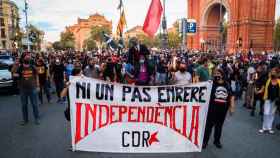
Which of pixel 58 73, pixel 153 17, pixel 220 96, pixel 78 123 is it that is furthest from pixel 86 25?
pixel 78 123

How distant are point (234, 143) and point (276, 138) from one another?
1218mm

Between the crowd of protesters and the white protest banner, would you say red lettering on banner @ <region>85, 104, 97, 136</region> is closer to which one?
the white protest banner

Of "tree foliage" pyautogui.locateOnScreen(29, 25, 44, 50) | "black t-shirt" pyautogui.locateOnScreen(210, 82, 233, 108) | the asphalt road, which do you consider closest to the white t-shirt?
the asphalt road

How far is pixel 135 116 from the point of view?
4.93 meters

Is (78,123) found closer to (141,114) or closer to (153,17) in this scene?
(141,114)

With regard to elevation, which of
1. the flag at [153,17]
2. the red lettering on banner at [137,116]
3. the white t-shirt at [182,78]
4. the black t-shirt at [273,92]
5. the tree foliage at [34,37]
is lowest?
the red lettering on banner at [137,116]

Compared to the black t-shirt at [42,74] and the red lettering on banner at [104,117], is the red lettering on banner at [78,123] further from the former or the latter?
the black t-shirt at [42,74]

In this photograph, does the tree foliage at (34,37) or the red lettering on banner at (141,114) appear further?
the tree foliage at (34,37)

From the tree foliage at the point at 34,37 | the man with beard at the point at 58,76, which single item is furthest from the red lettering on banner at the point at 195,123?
the tree foliage at the point at 34,37

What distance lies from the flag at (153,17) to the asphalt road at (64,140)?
3875 millimetres

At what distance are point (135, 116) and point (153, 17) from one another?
5594mm

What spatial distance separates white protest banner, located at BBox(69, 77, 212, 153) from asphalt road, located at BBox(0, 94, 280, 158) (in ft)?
1.60

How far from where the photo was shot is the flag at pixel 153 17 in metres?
9.72

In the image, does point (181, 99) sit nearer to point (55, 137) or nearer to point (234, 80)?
point (55, 137)
